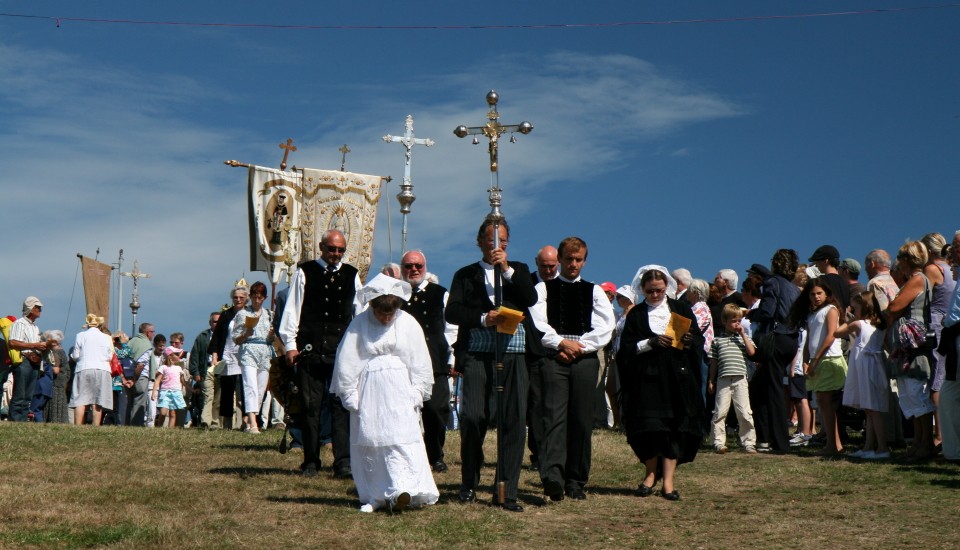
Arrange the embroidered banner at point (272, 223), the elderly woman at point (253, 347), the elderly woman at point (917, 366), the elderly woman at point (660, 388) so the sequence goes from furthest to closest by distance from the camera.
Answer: the embroidered banner at point (272, 223) → the elderly woman at point (253, 347) → the elderly woman at point (917, 366) → the elderly woman at point (660, 388)

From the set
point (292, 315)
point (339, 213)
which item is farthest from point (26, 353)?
point (292, 315)

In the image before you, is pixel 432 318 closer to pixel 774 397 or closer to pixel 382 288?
pixel 382 288

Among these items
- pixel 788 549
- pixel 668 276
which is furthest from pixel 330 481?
pixel 788 549

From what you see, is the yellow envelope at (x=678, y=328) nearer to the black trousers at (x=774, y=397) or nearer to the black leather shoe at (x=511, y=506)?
the black leather shoe at (x=511, y=506)

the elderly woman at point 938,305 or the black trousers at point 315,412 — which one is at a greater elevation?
the elderly woman at point 938,305

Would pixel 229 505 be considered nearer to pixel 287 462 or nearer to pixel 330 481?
pixel 330 481

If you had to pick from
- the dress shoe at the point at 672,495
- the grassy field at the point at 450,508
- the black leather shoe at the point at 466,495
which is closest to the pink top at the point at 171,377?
the grassy field at the point at 450,508

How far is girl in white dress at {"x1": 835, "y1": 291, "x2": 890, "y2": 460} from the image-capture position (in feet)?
40.6

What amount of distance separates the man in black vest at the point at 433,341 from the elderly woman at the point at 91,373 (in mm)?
9085

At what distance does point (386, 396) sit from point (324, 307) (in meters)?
2.07

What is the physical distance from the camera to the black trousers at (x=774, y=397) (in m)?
13.4

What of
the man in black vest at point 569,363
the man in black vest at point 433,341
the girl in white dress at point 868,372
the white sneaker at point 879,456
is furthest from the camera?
the girl in white dress at point 868,372

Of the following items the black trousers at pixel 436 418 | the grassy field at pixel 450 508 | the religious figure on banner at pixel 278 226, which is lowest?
the grassy field at pixel 450 508

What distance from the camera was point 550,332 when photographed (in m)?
9.73
